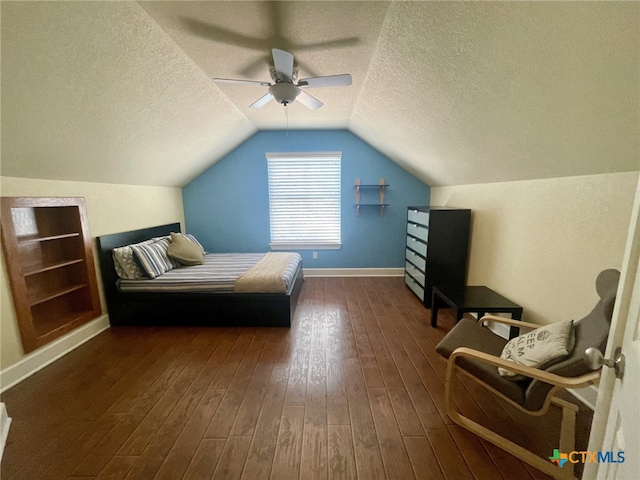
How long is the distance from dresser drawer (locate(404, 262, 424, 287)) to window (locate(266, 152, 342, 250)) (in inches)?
47.4

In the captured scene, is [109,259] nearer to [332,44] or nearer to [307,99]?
[307,99]

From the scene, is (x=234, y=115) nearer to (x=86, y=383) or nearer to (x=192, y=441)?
(x=86, y=383)

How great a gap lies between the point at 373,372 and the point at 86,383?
7.29 ft

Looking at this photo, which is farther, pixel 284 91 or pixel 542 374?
pixel 284 91

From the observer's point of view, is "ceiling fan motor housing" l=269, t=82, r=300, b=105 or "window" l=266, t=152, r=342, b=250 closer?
"ceiling fan motor housing" l=269, t=82, r=300, b=105

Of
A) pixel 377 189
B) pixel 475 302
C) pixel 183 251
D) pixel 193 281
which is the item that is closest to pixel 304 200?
pixel 377 189

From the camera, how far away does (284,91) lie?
77.8 inches

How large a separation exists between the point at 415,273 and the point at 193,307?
112 inches

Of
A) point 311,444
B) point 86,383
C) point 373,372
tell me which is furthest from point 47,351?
point 373,372

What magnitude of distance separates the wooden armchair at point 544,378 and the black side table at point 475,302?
29.0 inches

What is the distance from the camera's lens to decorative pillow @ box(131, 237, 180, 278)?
2887 millimetres

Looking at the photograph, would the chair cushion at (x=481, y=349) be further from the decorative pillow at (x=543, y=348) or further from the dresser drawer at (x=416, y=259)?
the dresser drawer at (x=416, y=259)

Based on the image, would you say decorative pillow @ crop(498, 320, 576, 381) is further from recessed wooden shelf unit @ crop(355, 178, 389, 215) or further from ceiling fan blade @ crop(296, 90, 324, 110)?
recessed wooden shelf unit @ crop(355, 178, 389, 215)

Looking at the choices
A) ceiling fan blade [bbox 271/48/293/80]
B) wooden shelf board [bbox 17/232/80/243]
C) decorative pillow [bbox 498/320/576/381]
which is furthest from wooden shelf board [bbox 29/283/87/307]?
decorative pillow [bbox 498/320/576/381]
